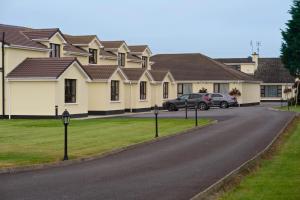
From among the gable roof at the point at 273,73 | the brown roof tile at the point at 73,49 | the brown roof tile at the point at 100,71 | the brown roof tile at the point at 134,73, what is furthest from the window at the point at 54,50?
the gable roof at the point at 273,73

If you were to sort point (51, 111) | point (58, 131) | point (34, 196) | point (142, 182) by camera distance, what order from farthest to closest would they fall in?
point (51, 111), point (58, 131), point (142, 182), point (34, 196)

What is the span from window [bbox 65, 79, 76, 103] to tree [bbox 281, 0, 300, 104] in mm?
29481

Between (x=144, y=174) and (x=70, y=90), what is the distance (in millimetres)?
27690

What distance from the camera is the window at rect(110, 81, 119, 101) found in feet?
156

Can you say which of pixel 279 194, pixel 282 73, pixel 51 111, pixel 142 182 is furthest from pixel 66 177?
pixel 282 73

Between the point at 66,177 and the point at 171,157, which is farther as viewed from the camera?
the point at 171,157

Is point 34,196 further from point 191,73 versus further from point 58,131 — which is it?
point 191,73

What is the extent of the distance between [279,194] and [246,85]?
61.4 metres

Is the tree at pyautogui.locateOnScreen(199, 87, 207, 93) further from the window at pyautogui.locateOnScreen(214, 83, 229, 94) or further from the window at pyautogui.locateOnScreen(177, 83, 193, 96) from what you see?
the window at pyautogui.locateOnScreen(214, 83, 229, 94)

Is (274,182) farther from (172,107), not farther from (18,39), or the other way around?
(172,107)

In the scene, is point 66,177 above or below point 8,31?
below

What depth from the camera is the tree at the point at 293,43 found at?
63562mm

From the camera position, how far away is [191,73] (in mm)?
73438

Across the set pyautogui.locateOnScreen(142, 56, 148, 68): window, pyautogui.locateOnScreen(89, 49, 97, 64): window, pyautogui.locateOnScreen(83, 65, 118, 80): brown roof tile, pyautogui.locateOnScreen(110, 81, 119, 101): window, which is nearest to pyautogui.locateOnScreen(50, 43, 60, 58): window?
pyautogui.locateOnScreen(83, 65, 118, 80): brown roof tile
